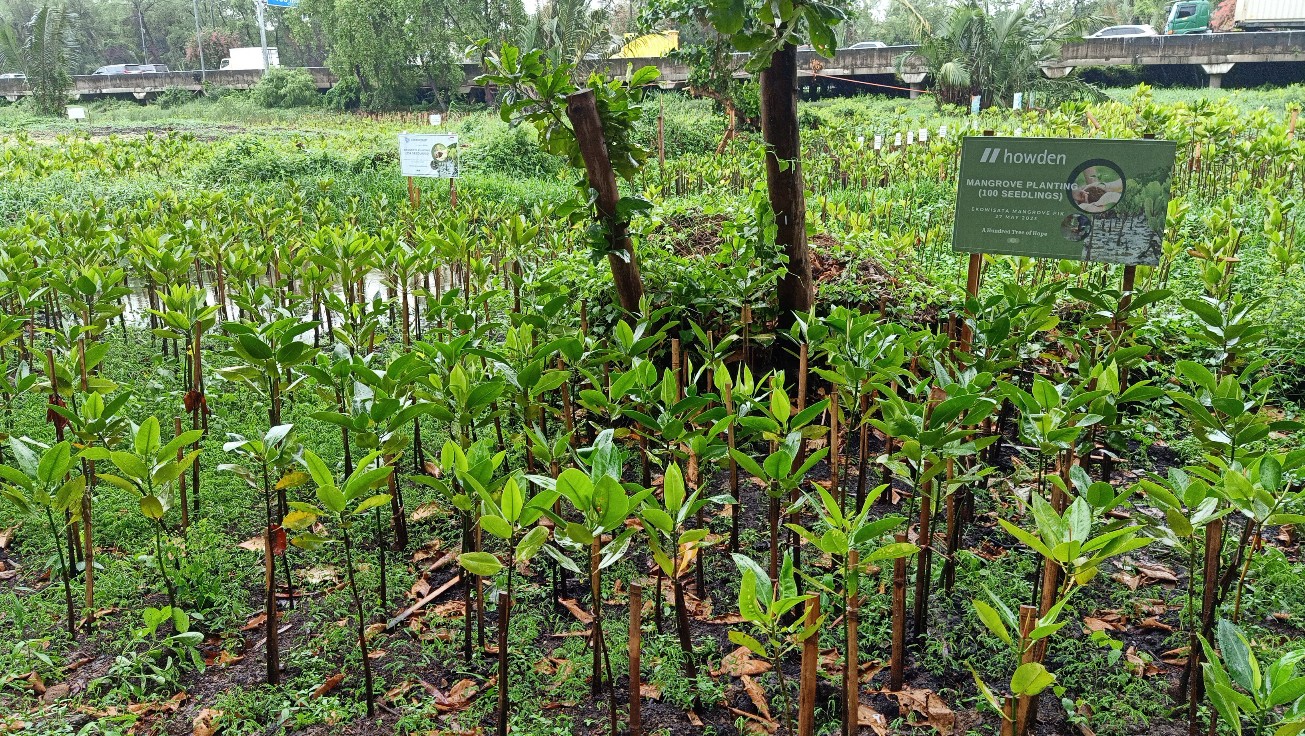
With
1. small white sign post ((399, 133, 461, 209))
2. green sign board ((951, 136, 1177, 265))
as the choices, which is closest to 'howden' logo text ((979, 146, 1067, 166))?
green sign board ((951, 136, 1177, 265))

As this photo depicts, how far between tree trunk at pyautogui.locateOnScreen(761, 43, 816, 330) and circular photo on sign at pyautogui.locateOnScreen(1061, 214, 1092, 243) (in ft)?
3.35

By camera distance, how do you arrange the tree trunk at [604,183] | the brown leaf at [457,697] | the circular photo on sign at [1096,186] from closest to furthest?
1. the brown leaf at [457,697]
2. the circular photo on sign at [1096,186]
3. the tree trunk at [604,183]

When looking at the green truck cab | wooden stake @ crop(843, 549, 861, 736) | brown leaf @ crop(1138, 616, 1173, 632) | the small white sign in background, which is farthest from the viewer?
the green truck cab

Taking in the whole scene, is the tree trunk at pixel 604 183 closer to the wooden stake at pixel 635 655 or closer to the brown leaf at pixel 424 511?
the brown leaf at pixel 424 511

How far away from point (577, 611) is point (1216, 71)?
2906cm

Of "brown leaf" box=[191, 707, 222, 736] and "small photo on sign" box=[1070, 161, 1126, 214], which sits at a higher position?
"small photo on sign" box=[1070, 161, 1126, 214]

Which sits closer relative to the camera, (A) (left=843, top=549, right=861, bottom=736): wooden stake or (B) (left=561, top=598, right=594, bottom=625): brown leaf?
(A) (left=843, top=549, right=861, bottom=736): wooden stake

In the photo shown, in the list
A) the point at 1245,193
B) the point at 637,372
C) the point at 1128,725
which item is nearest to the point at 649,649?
the point at 637,372

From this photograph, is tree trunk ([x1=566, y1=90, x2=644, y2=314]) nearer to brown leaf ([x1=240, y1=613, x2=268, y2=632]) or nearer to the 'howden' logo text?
the 'howden' logo text

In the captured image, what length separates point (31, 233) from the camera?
5445 mm

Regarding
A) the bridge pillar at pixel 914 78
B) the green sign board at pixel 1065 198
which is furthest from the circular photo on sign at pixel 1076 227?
the bridge pillar at pixel 914 78

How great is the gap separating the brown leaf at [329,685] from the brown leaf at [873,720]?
130cm

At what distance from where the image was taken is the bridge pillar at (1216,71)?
25031mm

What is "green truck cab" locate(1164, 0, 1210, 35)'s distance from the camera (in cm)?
3075
